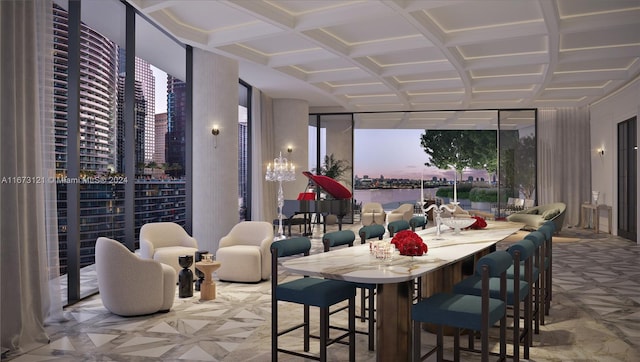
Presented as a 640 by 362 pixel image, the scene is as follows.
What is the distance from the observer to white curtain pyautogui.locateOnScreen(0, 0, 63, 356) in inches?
149

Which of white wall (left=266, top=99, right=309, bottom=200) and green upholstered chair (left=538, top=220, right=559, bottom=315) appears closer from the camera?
green upholstered chair (left=538, top=220, right=559, bottom=315)

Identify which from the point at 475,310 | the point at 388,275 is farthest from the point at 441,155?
the point at 388,275

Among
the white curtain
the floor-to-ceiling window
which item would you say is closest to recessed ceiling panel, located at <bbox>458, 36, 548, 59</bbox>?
the floor-to-ceiling window

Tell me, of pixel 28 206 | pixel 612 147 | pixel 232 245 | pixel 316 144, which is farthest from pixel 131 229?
pixel 612 147

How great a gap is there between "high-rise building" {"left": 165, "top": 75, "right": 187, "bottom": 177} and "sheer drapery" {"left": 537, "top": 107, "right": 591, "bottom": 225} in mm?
10198

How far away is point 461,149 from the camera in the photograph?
23.3 meters

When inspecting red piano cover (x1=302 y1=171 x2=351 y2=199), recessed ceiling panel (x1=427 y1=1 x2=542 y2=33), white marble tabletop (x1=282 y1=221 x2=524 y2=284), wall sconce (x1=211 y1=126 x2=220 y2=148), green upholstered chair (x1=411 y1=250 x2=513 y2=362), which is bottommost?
green upholstered chair (x1=411 y1=250 x2=513 y2=362)

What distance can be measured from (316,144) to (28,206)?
11.0 m

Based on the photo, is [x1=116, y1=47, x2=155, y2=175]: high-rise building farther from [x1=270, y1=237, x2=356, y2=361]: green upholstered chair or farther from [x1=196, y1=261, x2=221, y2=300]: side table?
[x1=270, y1=237, x2=356, y2=361]: green upholstered chair

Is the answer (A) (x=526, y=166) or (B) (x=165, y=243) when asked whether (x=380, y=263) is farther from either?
(A) (x=526, y=166)

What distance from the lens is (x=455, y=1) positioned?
5.58 meters

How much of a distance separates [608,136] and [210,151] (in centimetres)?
962

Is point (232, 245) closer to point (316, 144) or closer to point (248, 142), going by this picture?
point (248, 142)

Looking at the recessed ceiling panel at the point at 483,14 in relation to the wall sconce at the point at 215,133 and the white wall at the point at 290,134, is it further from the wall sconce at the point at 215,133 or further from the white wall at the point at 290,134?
the white wall at the point at 290,134
